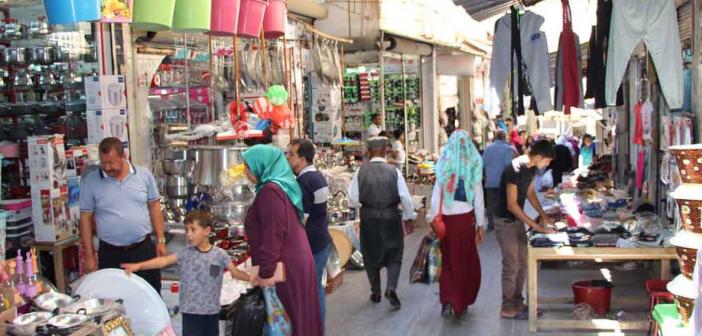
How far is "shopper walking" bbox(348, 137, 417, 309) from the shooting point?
692 centimetres

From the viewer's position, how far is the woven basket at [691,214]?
15.0 feet

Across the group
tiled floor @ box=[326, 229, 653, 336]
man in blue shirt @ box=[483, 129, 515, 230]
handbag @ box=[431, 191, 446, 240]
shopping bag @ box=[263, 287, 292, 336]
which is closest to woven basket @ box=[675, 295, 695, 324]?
tiled floor @ box=[326, 229, 653, 336]

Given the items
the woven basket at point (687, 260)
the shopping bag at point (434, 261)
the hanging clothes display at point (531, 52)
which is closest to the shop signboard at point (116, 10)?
the woven basket at point (687, 260)

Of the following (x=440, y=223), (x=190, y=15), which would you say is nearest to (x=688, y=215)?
(x=440, y=223)

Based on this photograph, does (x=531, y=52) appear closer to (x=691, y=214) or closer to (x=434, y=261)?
(x=434, y=261)

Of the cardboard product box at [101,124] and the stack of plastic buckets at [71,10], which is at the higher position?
the stack of plastic buckets at [71,10]

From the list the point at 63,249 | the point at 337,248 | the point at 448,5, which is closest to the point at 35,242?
the point at 63,249

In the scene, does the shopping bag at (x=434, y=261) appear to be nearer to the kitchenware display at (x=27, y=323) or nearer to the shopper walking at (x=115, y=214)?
the shopper walking at (x=115, y=214)

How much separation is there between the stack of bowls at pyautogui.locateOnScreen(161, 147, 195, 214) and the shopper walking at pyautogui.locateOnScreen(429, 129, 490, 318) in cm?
214

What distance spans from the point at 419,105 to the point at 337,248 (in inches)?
327

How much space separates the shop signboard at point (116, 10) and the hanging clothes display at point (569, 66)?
15.9ft

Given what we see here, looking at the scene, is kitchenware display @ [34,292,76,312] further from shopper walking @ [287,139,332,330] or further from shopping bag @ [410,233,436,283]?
shopping bag @ [410,233,436,283]

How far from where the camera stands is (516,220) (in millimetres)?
6348

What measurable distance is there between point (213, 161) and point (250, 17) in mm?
1627
